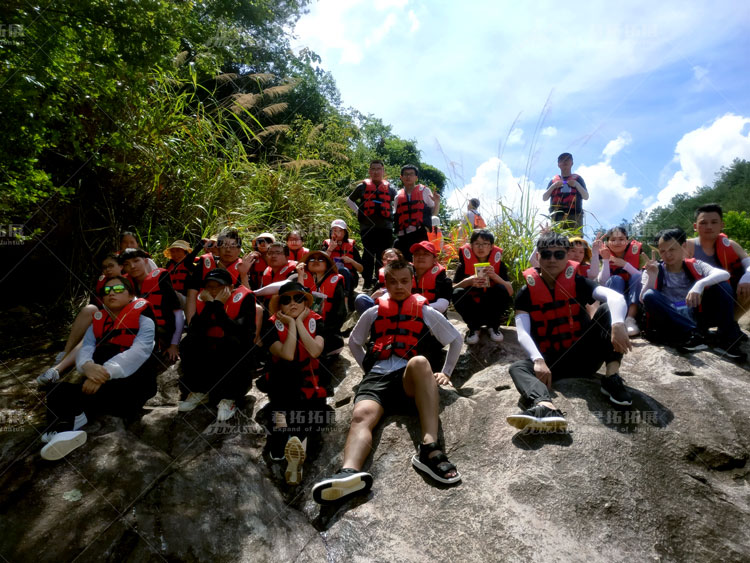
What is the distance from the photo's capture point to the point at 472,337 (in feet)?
13.7

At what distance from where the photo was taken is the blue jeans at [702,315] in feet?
11.6

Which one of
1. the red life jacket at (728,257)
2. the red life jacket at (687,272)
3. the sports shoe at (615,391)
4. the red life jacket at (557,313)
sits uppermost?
the red life jacket at (728,257)

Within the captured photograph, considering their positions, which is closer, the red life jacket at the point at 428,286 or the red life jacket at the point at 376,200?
the red life jacket at the point at 428,286

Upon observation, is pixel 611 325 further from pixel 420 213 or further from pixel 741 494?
pixel 420 213

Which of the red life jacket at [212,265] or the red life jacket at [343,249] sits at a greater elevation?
the red life jacket at [343,249]

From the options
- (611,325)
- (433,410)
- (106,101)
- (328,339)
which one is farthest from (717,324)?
(106,101)

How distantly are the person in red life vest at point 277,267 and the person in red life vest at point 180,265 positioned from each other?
0.89 metres

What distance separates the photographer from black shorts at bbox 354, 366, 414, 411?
9.84 ft

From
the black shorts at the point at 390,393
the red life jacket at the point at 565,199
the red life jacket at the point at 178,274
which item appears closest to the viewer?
the black shorts at the point at 390,393

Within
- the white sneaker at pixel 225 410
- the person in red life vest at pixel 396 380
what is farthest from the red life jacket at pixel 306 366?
the white sneaker at pixel 225 410

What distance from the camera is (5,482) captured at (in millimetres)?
2373

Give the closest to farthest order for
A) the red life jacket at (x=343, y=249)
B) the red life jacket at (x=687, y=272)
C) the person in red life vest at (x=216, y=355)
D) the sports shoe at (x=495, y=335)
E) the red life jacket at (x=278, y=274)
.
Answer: the person in red life vest at (x=216, y=355)
the red life jacket at (x=687, y=272)
the sports shoe at (x=495, y=335)
the red life jacket at (x=278, y=274)
the red life jacket at (x=343, y=249)

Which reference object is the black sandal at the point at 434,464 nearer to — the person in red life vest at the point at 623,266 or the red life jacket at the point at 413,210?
the person in red life vest at the point at 623,266

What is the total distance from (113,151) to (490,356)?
5878 mm
